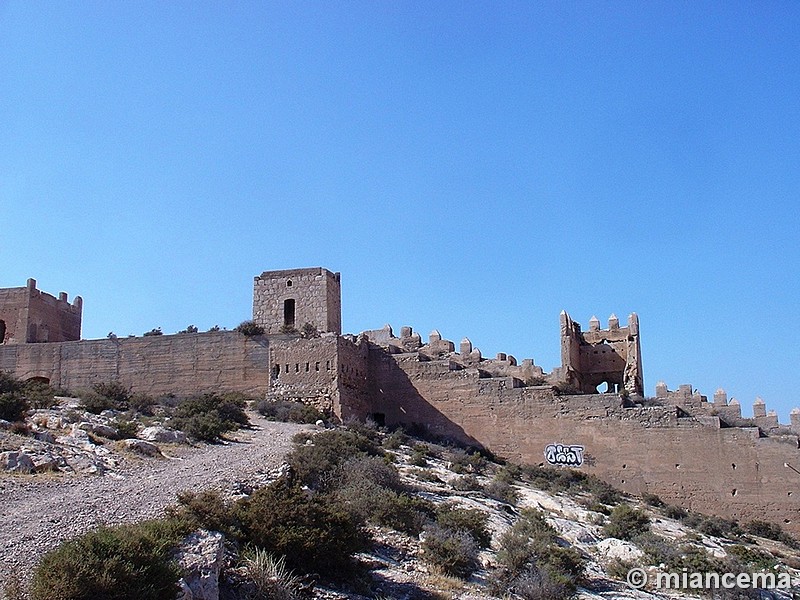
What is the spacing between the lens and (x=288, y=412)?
2514cm

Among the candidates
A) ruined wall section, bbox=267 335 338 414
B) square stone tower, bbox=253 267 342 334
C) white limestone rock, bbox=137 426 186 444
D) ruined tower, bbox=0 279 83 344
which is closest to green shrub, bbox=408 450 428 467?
ruined wall section, bbox=267 335 338 414

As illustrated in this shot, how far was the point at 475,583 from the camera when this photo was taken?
13.1 m

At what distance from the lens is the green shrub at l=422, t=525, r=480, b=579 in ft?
43.3

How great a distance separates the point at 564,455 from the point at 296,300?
10.8 meters

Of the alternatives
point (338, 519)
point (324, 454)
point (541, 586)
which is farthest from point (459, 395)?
point (338, 519)

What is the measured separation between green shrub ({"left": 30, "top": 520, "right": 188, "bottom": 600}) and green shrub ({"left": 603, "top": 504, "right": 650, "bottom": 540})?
11378mm

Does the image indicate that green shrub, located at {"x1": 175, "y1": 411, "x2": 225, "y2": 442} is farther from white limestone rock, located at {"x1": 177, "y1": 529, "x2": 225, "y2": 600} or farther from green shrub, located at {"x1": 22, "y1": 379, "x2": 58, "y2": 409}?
white limestone rock, located at {"x1": 177, "y1": 529, "x2": 225, "y2": 600}

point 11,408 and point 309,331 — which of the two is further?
point 309,331

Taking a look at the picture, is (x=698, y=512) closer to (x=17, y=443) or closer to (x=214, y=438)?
(x=214, y=438)

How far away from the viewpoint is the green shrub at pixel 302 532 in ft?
38.4

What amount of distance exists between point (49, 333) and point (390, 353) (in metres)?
13.7

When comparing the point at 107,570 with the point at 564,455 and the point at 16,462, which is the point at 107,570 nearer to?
the point at 16,462

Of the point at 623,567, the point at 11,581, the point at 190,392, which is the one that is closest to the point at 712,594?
the point at 623,567

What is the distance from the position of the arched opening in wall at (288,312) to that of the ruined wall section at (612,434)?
3315mm
